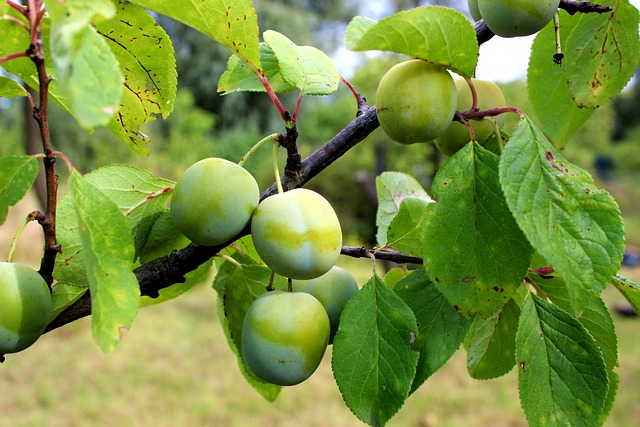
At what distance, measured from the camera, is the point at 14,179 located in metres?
0.45

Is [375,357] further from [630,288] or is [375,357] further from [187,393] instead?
[187,393]

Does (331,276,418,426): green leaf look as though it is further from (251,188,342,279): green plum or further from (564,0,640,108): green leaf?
(564,0,640,108): green leaf

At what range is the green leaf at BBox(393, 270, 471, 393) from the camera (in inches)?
19.6

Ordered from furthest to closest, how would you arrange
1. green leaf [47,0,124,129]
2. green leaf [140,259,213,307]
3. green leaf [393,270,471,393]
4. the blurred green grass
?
the blurred green grass, green leaf [140,259,213,307], green leaf [393,270,471,393], green leaf [47,0,124,129]

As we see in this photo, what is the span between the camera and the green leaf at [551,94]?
0.65 m

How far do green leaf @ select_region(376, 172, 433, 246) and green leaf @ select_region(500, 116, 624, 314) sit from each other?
0.29 meters

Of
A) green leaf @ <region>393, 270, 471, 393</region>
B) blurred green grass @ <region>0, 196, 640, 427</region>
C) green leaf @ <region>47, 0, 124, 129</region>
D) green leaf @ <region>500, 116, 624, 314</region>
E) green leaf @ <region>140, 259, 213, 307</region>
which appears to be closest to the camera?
green leaf @ <region>47, 0, 124, 129</region>

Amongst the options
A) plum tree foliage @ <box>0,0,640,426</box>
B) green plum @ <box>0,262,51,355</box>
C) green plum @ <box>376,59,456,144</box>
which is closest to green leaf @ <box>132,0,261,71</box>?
plum tree foliage @ <box>0,0,640,426</box>

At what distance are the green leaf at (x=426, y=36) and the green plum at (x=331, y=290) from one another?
0.70 ft

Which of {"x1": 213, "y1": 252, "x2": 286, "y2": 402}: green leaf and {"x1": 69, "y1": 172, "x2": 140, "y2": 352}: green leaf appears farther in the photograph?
{"x1": 213, "y1": 252, "x2": 286, "y2": 402}: green leaf

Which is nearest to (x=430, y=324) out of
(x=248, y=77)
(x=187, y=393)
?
(x=248, y=77)

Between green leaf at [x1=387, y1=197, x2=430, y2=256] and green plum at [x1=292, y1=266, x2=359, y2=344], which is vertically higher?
green leaf at [x1=387, y1=197, x2=430, y2=256]

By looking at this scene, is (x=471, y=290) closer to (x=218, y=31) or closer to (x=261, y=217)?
(x=261, y=217)

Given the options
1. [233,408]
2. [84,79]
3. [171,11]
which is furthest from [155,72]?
[233,408]
